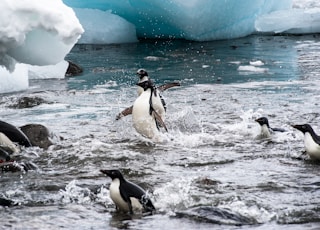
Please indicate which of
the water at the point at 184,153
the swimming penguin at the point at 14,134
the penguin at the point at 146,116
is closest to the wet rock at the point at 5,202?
the water at the point at 184,153

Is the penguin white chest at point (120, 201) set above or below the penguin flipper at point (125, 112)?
above

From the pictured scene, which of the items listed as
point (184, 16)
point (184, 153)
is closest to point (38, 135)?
point (184, 153)

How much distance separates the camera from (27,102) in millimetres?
11250

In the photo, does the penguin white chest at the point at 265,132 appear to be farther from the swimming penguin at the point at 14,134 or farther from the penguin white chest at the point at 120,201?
the penguin white chest at the point at 120,201

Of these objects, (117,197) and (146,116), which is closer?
(117,197)

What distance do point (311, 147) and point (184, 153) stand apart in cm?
135

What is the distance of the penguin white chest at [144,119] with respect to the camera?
8820mm

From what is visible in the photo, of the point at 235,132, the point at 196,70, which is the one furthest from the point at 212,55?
the point at 235,132

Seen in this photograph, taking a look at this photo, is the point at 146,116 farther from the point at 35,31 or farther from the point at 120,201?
the point at 120,201

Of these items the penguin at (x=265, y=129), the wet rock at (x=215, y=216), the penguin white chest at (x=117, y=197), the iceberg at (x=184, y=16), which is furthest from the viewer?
the iceberg at (x=184, y=16)

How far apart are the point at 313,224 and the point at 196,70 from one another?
9963 millimetres

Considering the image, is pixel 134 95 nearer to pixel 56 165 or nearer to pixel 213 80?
pixel 213 80

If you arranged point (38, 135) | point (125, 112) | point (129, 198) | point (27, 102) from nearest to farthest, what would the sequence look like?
point (129, 198), point (38, 135), point (125, 112), point (27, 102)

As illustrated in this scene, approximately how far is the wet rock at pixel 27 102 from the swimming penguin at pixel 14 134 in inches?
121
